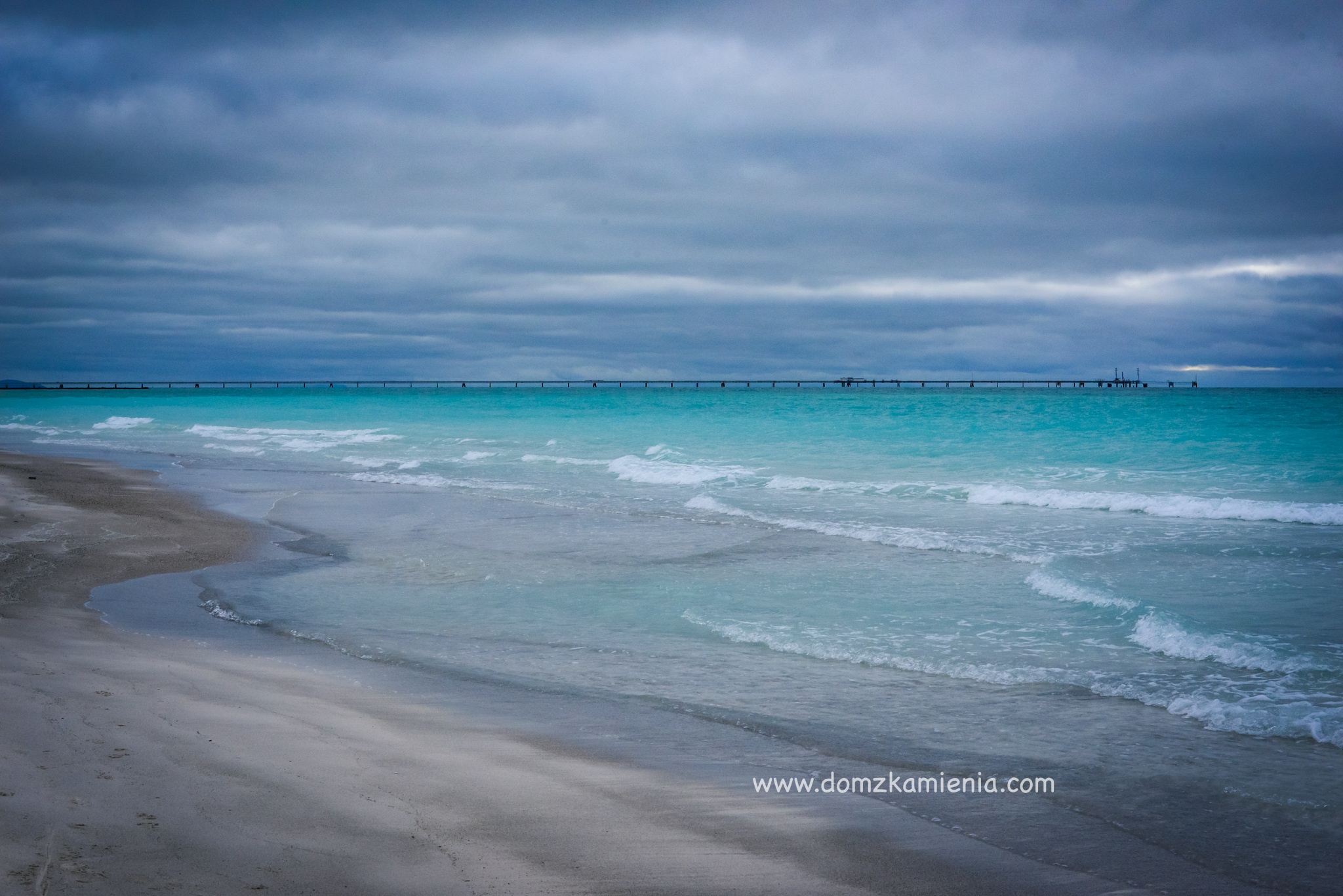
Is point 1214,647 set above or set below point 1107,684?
above

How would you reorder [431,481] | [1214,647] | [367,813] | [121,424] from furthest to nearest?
1. [121,424]
2. [431,481]
3. [1214,647]
4. [367,813]

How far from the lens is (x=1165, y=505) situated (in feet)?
60.9

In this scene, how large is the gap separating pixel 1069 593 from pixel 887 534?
4.83m

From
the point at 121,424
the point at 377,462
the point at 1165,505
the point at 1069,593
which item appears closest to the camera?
the point at 1069,593

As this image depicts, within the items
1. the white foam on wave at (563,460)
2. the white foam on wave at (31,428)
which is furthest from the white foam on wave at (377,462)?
the white foam on wave at (31,428)

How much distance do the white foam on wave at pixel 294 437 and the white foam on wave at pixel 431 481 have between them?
1326 centimetres

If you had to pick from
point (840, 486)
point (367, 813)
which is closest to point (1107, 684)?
point (367, 813)

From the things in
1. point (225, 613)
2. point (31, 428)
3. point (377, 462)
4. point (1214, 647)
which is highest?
point (31, 428)

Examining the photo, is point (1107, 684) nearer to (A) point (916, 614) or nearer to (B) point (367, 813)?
(A) point (916, 614)

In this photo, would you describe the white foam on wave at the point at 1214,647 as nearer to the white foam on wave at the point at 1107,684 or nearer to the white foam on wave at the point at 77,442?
the white foam on wave at the point at 1107,684

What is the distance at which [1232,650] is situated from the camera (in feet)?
26.9

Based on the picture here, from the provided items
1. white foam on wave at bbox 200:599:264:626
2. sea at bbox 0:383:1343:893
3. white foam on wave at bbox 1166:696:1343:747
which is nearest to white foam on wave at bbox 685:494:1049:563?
sea at bbox 0:383:1343:893

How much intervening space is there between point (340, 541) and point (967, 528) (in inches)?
426

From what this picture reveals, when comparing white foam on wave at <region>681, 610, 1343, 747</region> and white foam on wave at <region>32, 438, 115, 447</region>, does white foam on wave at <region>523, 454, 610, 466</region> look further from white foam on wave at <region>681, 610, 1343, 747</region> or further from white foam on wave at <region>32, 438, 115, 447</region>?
white foam on wave at <region>681, 610, 1343, 747</region>
